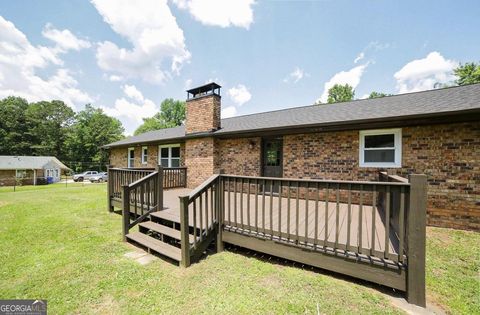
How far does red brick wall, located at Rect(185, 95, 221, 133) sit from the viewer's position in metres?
8.95

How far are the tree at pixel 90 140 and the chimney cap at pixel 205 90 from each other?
132ft

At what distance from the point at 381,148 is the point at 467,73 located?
30.6 m

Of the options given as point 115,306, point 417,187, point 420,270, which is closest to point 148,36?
point 115,306

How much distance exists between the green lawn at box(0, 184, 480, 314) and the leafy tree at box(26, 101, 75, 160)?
52.9 metres

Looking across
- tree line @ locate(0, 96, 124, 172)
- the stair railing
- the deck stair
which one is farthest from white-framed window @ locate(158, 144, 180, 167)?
tree line @ locate(0, 96, 124, 172)

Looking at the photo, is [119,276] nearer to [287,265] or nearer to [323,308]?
[287,265]

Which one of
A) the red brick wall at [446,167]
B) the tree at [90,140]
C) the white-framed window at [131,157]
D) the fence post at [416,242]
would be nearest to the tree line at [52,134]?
the tree at [90,140]

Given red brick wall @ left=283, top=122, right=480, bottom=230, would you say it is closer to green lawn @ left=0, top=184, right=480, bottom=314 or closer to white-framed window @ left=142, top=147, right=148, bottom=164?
green lawn @ left=0, top=184, right=480, bottom=314

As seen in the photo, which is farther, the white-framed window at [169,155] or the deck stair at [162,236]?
the white-framed window at [169,155]

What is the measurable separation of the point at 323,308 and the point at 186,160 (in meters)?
8.29

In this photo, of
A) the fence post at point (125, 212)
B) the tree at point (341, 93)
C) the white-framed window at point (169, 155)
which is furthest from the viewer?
the tree at point (341, 93)

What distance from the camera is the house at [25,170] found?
28.5m

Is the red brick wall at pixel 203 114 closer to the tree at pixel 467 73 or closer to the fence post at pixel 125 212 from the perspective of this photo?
the fence post at pixel 125 212

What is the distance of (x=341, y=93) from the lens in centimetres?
3378
